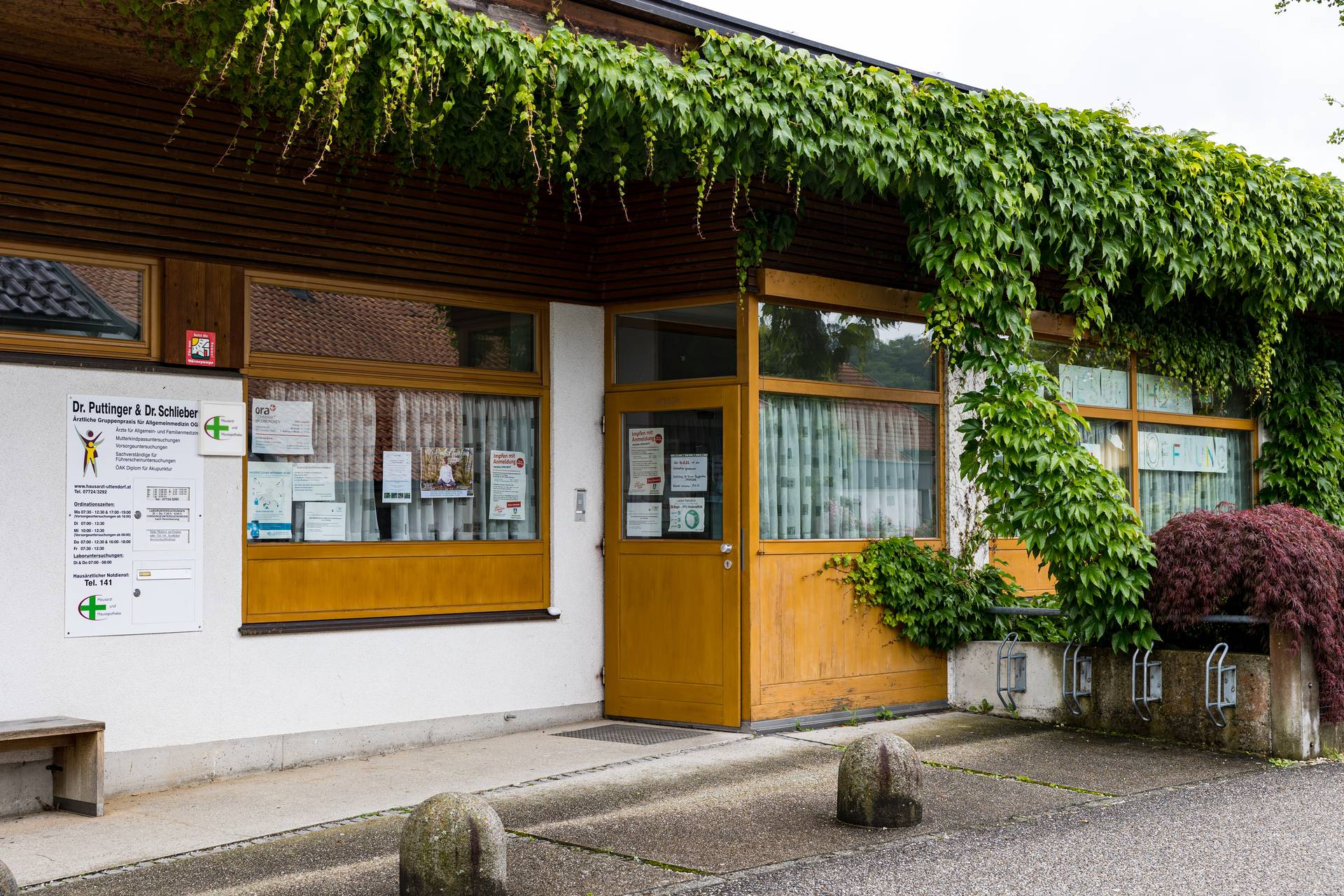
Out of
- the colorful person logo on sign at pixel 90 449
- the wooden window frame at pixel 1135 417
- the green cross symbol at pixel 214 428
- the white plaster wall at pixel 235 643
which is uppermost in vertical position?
the wooden window frame at pixel 1135 417

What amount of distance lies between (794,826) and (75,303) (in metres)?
4.78

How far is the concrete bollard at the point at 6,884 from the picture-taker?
4.52 m

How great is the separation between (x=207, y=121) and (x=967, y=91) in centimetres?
494

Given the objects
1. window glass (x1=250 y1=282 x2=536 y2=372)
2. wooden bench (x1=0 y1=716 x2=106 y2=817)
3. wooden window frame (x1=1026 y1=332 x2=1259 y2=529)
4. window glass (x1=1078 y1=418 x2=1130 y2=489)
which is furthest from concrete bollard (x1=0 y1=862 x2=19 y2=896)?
window glass (x1=1078 y1=418 x2=1130 y2=489)

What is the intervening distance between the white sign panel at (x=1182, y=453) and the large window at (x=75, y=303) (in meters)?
8.64

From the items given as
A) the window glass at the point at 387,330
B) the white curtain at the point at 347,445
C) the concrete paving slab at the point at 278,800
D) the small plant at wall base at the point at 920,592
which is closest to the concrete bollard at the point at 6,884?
the concrete paving slab at the point at 278,800

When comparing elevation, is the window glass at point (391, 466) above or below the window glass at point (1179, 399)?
Result: below

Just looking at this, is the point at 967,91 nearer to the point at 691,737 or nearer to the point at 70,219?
the point at 691,737

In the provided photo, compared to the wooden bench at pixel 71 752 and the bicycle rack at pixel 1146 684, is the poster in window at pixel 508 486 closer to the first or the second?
the wooden bench at pixel 71 752

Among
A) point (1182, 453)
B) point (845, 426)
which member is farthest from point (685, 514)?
point (1182, 453)

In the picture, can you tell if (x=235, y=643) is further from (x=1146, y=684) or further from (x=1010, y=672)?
(x=1146, y=684)

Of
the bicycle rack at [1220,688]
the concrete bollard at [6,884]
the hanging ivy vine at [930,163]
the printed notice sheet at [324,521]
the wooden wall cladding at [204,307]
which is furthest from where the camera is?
the bicycle rack at [1220,688]

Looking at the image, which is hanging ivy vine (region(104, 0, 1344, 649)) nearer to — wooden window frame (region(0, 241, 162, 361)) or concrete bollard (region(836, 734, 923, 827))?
wooden window frame (region(0, 241, 162, 361))

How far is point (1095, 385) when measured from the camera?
472 inches
